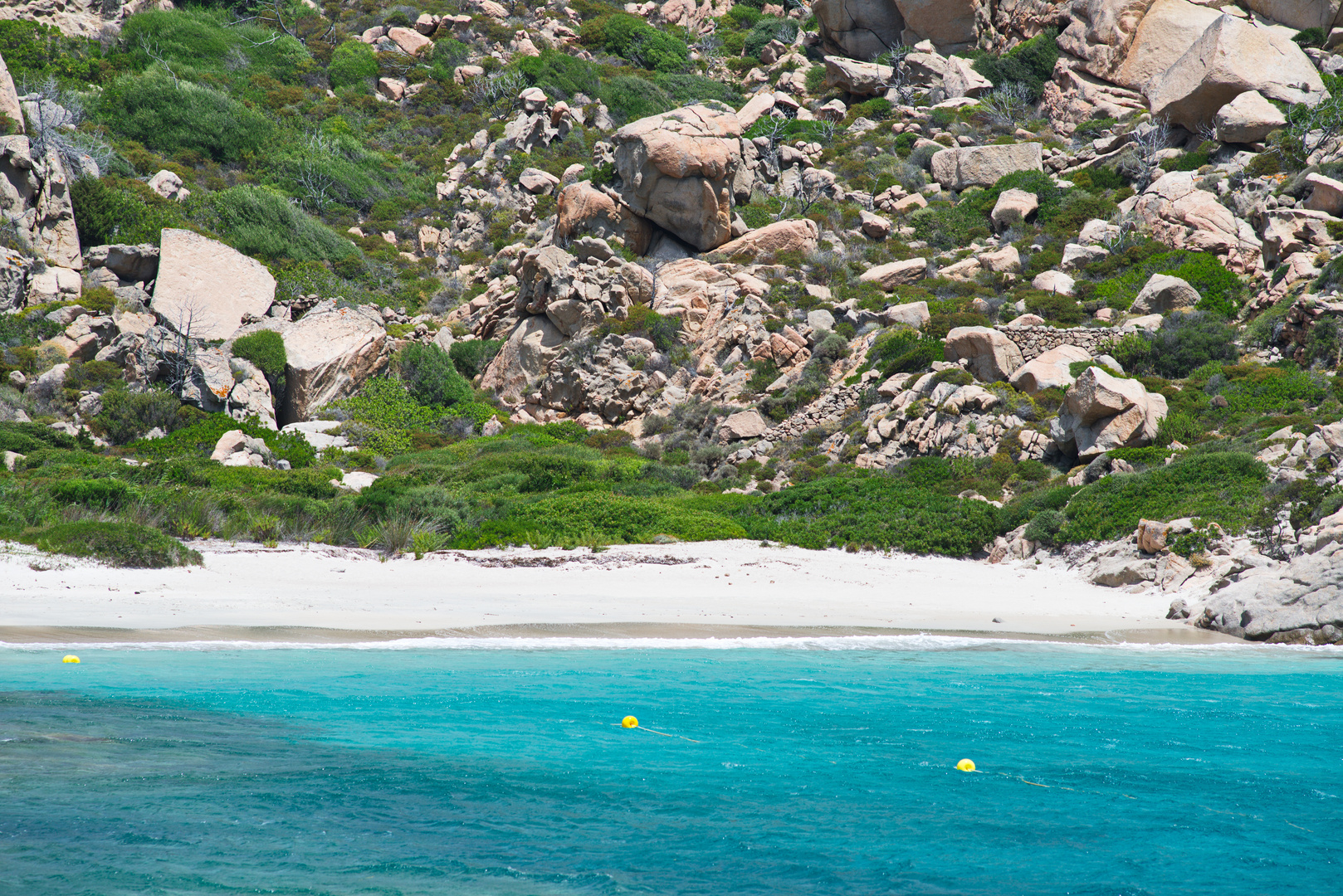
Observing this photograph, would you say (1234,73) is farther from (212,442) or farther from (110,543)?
(110,543)

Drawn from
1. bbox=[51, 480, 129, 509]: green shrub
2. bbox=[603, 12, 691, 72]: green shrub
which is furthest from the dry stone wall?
bbox=[603, 12, 691, 72]: green shrub

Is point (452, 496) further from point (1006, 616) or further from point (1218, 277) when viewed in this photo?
point (1218, 277)

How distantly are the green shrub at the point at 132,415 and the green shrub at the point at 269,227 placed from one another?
11.5m

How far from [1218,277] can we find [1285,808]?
24.0 meters

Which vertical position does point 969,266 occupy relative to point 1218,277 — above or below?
above

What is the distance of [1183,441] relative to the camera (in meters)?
17.1

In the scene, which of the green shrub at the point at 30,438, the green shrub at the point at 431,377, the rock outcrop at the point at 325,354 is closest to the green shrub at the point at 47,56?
the rock outcrop at the point at 325,354

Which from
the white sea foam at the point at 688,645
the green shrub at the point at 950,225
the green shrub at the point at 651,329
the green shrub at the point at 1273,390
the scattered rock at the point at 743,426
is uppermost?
the green shrub at the point at 950,225

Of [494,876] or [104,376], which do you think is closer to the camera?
[494,876]

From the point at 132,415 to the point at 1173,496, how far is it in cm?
2580

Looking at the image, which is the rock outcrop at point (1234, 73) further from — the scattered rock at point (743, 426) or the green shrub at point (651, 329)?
the scattered rock at point (743, 426)

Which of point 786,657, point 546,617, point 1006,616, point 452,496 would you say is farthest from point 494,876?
point 452,496

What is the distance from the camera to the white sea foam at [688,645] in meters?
7.25

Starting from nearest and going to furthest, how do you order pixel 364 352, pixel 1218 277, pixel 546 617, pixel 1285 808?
pixel 1285 808 → pixel 546 617 → pixel 1218 277 → pixel 364 352
